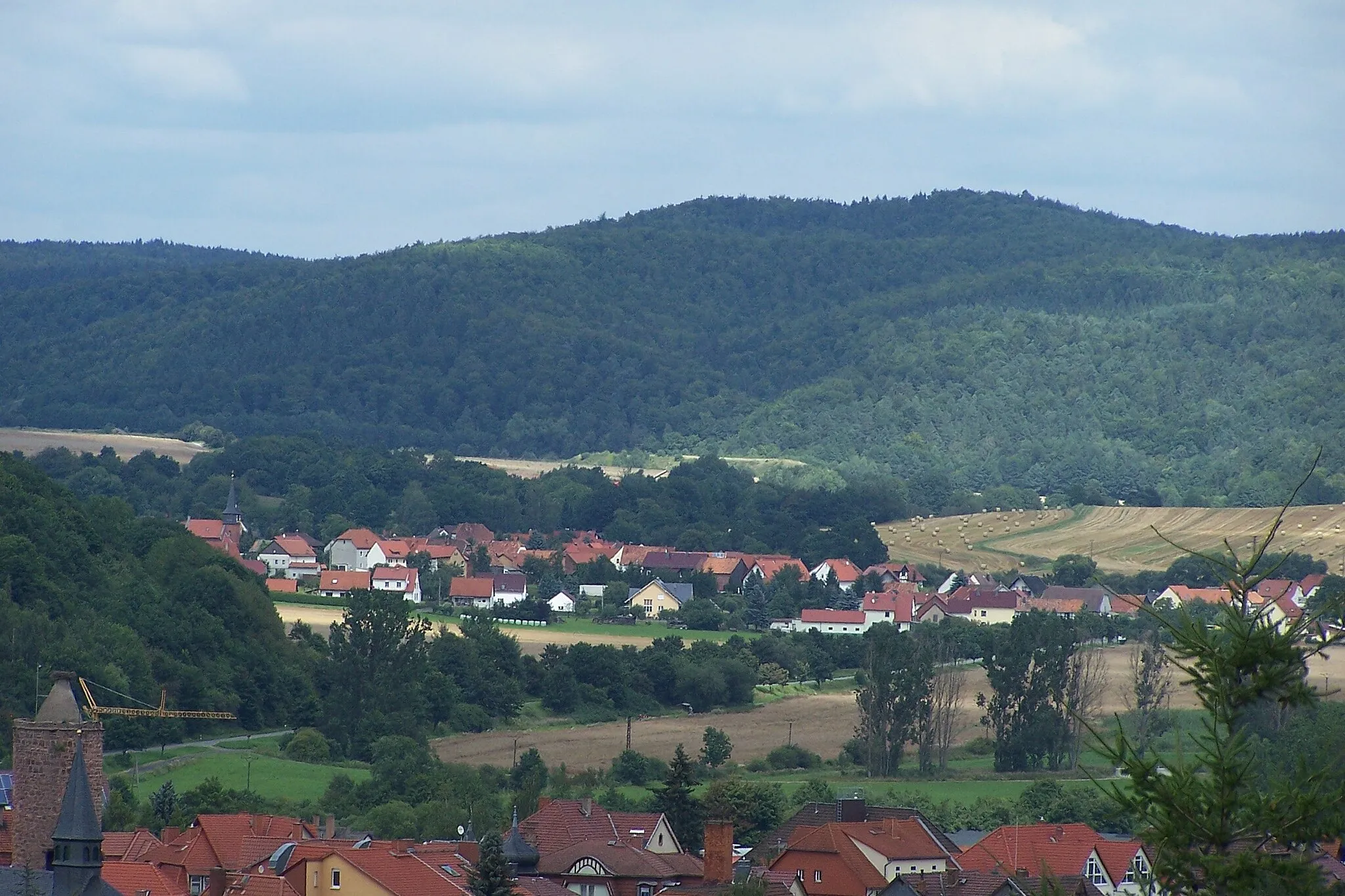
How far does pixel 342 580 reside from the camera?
358 feet

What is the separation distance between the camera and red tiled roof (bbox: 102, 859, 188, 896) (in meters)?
34.3

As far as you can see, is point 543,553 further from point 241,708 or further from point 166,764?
point 166,764

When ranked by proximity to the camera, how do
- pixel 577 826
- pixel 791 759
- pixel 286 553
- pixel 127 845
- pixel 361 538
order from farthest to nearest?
pixel 361 538, pixel 286 553, pixel 791 759, pixel 577 826, pixel 127 845

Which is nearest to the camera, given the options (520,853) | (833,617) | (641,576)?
(520,853)

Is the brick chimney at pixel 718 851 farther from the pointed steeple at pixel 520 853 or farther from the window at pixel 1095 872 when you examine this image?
the window at pixel 1095 872

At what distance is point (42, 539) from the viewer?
75438mm

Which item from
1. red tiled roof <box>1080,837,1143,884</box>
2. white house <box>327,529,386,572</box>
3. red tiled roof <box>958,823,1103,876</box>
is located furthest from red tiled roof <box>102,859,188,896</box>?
white house <box>327,529,386,572</box>

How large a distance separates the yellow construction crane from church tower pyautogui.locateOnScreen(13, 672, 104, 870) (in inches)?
792

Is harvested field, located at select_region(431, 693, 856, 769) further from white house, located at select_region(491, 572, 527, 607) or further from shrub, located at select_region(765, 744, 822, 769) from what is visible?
white house, located at select_region(491, 572, 527, 607)

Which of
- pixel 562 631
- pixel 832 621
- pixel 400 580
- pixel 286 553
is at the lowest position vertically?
pixel 832 621

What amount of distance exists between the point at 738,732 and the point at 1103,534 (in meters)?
69.9

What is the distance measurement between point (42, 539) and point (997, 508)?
90.9m

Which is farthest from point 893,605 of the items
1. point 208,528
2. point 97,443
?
Result: point 97,443

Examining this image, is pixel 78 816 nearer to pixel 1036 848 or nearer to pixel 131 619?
pixel 1036 848
